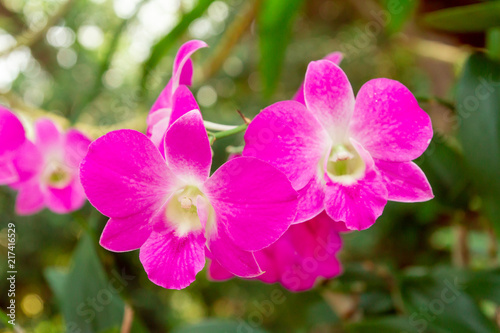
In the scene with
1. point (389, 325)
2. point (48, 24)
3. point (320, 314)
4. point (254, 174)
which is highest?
point (254, 174)

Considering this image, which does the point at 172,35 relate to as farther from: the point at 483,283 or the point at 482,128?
the point at 483,283

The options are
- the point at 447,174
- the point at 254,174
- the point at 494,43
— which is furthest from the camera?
the point at 447,174

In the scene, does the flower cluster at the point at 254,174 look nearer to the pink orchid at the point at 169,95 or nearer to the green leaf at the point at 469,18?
the pink orchid at the point at 169,95

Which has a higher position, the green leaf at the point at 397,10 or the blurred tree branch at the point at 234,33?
the green leaf at the point at 397,10

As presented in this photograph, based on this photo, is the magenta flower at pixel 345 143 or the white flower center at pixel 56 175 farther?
the white flower center at pixel 56 175

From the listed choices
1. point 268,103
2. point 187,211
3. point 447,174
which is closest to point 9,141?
point 187,211

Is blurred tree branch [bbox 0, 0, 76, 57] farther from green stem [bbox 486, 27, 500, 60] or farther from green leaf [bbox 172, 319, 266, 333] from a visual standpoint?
green stem [bbox 486, 27, 500, 60]

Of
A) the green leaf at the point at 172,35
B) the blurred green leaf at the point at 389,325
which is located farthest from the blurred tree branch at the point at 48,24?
the blurred green leaf at the point at 389,325
